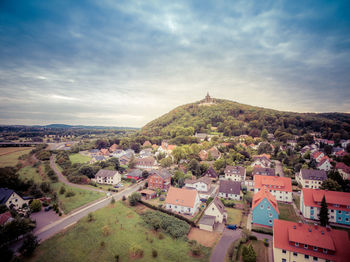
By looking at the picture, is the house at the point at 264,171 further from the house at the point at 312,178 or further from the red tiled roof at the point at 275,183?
the red tiled roof at the point at 275,183

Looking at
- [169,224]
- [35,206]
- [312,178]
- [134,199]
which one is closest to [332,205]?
[312,178]

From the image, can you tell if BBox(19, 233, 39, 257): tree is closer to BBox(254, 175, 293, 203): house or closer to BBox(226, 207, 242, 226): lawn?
BBox(226, 207, 242, 226): lawn

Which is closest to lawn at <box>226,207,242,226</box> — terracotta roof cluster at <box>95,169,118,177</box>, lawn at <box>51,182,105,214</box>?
lawn at <box>51,182,105,214</box>

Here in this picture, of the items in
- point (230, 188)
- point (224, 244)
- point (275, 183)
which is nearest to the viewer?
point (224, 244)

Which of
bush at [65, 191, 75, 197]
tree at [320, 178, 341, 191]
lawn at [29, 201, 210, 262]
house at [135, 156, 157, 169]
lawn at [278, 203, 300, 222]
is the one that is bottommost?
lawn at [29, 201, 210, 262]

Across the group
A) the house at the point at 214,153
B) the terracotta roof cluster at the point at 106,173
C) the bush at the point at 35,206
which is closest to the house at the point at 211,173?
the house at the point at 214,153

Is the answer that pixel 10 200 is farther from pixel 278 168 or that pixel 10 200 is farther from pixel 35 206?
pixel 278 168
